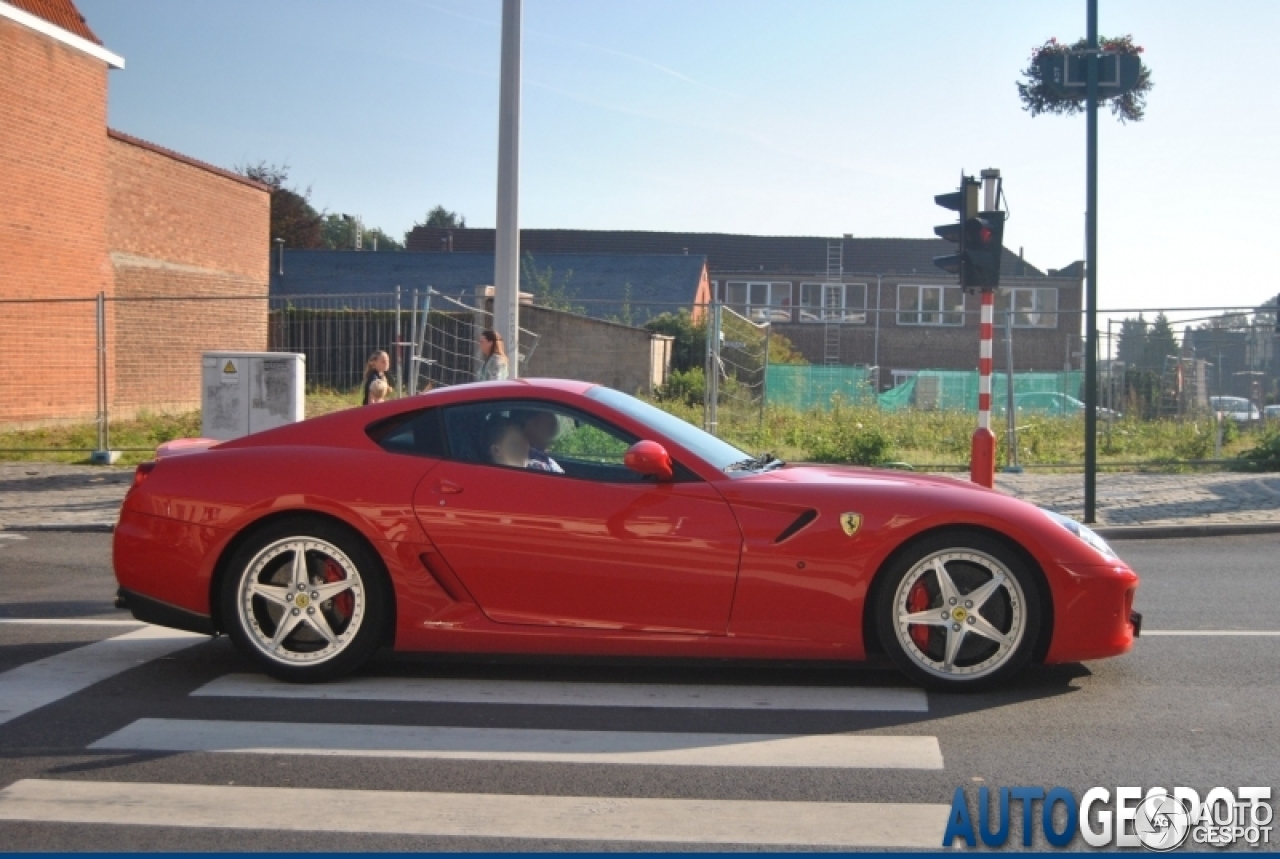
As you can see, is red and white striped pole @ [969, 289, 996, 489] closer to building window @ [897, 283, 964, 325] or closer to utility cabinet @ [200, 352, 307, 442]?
utility cabinet @ [200, 352, 307, 442]

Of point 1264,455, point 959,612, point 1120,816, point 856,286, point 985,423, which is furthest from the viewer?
point 856,286

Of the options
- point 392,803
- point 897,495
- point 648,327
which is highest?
point 648,327

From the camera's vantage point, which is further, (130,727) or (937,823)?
(130,727)

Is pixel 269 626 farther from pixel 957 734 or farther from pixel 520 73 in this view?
pixel 520 73

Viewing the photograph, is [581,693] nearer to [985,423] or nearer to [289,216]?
[985,423]

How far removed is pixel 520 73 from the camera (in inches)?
556

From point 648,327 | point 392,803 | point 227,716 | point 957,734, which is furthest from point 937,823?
point 648,327

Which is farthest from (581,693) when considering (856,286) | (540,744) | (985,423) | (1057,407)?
(856,286)

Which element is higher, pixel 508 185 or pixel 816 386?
pixel 508 185

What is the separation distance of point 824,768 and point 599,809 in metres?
0.88

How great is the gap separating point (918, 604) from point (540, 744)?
1.75 m

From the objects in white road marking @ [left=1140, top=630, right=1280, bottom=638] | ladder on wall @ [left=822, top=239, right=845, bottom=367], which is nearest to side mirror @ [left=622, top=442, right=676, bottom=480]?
white road marking @ [left=1140, top=630, right=1280, bottom=638]

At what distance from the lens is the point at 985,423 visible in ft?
40.3

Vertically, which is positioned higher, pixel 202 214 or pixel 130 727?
pixel 202 214
